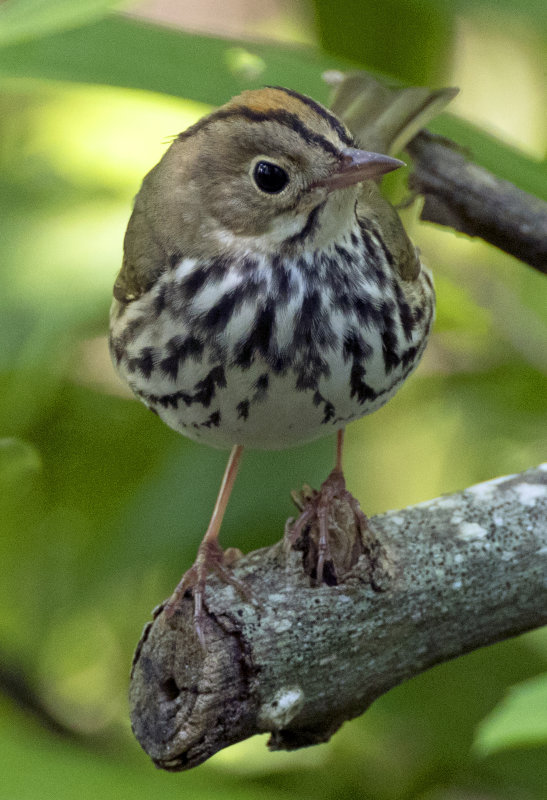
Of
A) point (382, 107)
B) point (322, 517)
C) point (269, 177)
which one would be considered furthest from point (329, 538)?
point (382, 107)

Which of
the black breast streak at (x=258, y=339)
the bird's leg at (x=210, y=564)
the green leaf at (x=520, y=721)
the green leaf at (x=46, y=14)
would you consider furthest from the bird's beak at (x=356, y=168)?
the green leaf at (x=520, y=721)

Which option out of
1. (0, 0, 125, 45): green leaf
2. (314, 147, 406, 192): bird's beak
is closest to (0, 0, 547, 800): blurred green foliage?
(314, 147, 406, 192): bird's beak

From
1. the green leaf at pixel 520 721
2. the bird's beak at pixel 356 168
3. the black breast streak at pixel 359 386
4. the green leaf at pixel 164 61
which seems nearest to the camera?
the green leaf at pixel 520 721

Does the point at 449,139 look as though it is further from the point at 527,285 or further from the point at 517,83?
the point at 517,83

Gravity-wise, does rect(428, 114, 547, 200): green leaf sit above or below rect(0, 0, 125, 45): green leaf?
below

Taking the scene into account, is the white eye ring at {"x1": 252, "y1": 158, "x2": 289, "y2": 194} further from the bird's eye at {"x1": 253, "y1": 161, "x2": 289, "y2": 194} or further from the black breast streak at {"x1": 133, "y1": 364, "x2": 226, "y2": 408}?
the black breast streak at {"x1": 133, "y1": 364, "x2": 226, "y2": 408}

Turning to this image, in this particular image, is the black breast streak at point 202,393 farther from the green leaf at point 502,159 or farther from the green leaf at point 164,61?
the green leaf at point 502,159

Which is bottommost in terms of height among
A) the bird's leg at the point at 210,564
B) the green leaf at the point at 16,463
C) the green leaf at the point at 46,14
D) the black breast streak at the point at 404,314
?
the green leaf at the point at 16,463

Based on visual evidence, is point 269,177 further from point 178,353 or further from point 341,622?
point 341,622
